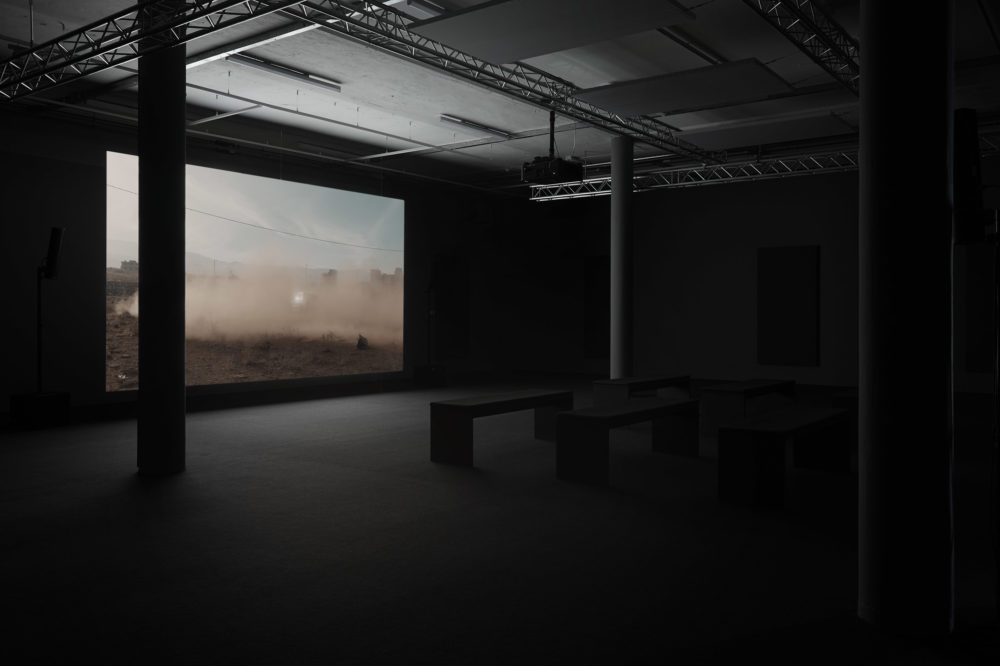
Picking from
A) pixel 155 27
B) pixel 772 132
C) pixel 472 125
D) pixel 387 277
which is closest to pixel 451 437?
pixel 155 27

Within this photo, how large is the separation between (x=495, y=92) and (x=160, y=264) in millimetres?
3919

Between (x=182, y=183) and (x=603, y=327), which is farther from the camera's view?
(x=603, y=327)

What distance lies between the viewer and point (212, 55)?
264 inches

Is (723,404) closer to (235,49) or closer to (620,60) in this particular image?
(620,60)

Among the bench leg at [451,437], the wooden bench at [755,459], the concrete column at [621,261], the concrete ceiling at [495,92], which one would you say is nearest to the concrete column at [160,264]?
the concrete ceiling at [495,92]

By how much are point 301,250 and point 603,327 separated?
19.9ft

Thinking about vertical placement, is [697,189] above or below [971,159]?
above

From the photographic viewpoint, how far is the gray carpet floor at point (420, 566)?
A: 2746 millimetres

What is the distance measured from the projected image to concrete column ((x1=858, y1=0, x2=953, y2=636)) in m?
8.46

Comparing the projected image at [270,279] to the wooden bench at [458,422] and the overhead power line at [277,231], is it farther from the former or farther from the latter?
the wooden bench at [458,422]

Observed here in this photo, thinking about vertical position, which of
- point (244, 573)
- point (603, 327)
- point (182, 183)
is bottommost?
point (244, 573)

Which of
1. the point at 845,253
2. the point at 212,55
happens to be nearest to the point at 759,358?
the point at 845,253

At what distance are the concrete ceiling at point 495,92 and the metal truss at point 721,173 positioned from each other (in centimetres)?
42

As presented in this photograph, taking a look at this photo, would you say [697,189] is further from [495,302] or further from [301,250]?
[301,250]
